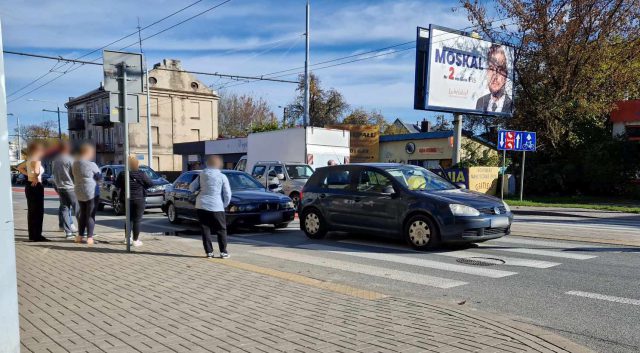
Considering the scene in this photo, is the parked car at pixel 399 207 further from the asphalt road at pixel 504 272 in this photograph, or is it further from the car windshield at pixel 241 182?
the car windshield at pixel 241 182

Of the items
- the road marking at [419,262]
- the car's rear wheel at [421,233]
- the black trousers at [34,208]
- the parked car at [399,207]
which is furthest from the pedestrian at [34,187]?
the car's rear wheel at [421,233]

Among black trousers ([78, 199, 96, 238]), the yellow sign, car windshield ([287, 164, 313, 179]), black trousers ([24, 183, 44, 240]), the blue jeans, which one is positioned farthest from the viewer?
the yellow sign

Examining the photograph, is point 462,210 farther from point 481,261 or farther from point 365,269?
point 365,269

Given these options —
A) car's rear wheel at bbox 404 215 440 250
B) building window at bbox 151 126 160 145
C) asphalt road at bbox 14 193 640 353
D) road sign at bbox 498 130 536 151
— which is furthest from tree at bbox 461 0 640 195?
building window at bbox 151 126 160 145

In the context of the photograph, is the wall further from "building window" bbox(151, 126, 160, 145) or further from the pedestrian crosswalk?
"building window" bbox(151, 126, 160, 145)

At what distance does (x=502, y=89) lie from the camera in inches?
993

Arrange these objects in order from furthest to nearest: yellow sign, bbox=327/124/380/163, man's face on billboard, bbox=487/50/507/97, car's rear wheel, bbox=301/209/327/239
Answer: yellow sign, bbox=327/124/380/163
man's face on billboard, bbox=487/50/507/97
car's rear wheel, bbox=301/209/327/239

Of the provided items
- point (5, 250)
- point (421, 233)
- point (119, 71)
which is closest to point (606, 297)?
point (421, 233)

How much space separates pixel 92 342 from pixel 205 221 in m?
4.12

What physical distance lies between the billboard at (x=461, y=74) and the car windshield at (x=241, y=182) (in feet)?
36.1

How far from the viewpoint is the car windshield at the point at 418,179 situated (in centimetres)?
954

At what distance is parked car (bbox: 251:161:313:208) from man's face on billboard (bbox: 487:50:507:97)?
1153cm

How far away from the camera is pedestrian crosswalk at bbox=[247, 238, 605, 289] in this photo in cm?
714

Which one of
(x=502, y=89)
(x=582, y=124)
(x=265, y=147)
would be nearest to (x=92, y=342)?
(x=265, y=147)
